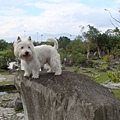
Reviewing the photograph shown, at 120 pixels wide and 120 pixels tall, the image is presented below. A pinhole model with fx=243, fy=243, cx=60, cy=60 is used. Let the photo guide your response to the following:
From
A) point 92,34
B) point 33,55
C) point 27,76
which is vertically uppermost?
point 92,34

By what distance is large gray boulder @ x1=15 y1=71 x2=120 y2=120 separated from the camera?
13.8 ft

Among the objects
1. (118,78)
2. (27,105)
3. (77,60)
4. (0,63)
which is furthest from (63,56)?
(27,105)

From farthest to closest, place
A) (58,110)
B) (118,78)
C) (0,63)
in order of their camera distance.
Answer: (0,63), (118,78), (58,110)

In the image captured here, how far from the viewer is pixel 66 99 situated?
4582 mm

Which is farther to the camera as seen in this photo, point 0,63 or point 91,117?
point 0,63

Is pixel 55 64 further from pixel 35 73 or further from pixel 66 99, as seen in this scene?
pixel 66 99

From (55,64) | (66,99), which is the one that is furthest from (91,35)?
(66,99)

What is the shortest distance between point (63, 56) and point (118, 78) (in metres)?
19.7

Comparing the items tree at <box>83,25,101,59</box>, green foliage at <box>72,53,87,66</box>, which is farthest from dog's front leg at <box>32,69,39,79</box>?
tree at <box>83,25,101,59</box>

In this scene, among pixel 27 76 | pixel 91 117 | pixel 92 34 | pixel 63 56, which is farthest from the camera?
pixel 92 34

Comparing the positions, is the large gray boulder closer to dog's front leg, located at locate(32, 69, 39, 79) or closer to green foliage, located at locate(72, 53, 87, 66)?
dog's front leg, located at locate(32, 69, 39, 79)

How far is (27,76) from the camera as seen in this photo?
215 inches

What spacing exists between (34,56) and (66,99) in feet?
3.81

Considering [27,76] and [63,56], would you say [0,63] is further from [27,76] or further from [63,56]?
[27,76]
